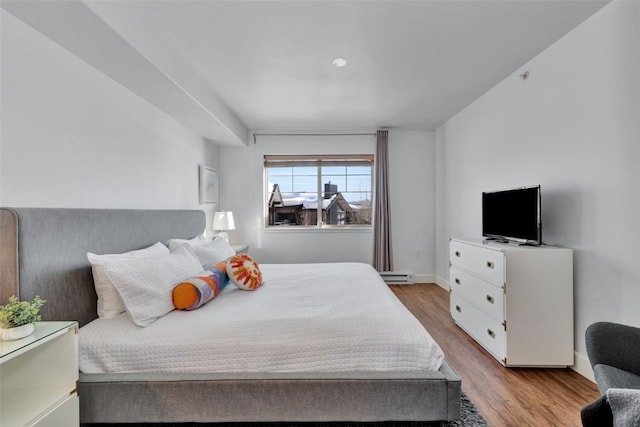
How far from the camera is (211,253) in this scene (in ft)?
8.81

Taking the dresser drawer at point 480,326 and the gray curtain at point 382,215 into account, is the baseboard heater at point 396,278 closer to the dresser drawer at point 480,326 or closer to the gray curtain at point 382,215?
the gray curtain at point 382,215

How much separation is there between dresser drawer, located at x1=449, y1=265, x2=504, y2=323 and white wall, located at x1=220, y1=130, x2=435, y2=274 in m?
1.58

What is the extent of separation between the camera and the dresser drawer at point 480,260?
7.54ft

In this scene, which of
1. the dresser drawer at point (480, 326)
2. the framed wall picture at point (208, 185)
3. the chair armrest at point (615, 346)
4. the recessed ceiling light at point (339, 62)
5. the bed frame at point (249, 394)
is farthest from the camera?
the framed wall picture at point (208, 185)

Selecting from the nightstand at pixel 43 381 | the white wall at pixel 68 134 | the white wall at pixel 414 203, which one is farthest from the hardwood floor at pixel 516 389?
the white wall at pixel 68 134

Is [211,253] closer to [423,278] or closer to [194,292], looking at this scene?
[194,292]

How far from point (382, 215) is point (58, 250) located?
3.79m

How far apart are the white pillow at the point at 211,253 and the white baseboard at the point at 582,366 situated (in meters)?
2.90

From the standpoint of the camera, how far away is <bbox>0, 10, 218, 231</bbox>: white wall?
1489 millimetres

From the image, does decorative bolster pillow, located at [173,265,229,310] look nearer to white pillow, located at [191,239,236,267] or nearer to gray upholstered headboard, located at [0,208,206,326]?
gray upholstered headboard, located at [0,208,206,326]

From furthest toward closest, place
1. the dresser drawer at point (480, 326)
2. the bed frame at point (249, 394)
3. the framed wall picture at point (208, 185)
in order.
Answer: the framed wall picture at point (208, 185) < the dresser drawer at point (480, 326) < the bed frame at point (249, 394)

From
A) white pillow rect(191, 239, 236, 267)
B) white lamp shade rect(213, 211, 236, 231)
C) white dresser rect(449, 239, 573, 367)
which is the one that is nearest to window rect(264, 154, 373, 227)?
white lamp shade rect(213, 211, 236, 231)

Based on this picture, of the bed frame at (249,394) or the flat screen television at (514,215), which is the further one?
the flat screen television at (514,215)

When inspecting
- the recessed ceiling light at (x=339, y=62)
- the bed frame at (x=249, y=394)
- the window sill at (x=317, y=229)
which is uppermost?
the recessed ceiling light at (x=339, y=62)
